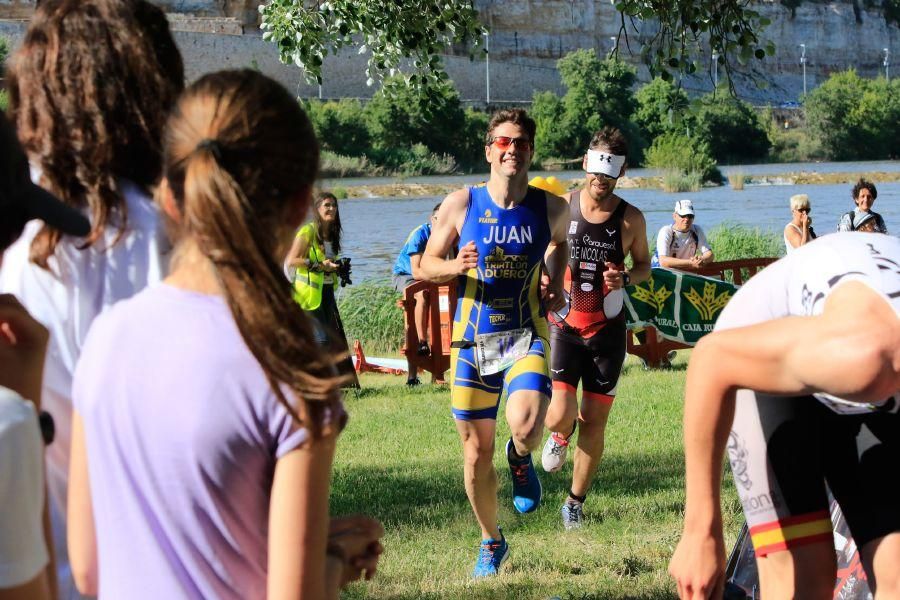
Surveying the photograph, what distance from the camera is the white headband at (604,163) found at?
7.08 meters

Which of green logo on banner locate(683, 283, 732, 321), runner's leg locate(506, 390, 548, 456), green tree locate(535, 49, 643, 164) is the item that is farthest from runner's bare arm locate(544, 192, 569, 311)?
green tree locate(535, 49, 643, 164)

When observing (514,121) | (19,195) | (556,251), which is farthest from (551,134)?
(19,195)

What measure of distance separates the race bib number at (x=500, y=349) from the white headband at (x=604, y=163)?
1.57 m

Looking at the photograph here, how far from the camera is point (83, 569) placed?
201 cm

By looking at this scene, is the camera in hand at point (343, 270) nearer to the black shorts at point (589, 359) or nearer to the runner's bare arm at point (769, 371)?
the black shorts at point (589, 359)

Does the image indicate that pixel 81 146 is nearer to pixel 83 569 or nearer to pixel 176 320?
pixel 176 320

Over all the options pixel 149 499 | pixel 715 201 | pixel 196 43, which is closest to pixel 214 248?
pixel 149 499

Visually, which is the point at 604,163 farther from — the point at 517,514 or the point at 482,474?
the point at 482,474

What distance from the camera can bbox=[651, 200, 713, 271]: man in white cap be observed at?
1289 cm

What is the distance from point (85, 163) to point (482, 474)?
366 centimetres

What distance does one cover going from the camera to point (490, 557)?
549 cm

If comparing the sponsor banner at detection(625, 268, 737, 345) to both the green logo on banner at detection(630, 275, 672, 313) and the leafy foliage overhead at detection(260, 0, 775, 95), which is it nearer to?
the green logo on banner at detection(630, 275, 672, 313)

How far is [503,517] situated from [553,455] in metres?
0.55

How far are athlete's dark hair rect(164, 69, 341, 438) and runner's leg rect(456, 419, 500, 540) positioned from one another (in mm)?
3874
